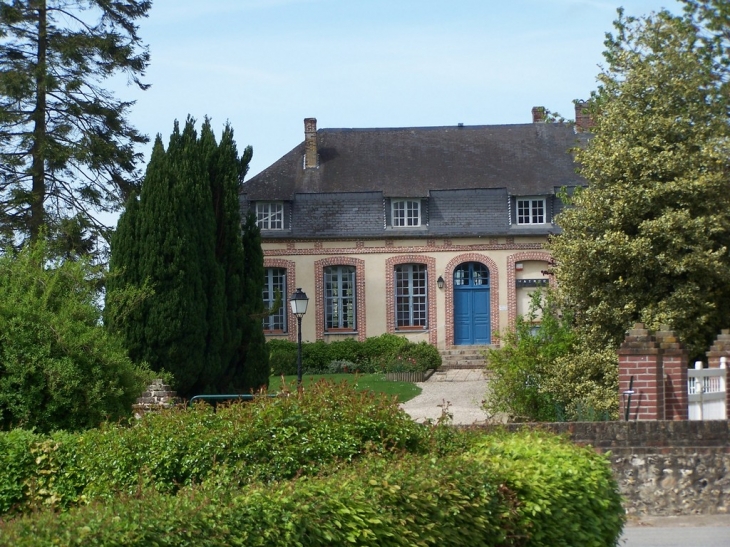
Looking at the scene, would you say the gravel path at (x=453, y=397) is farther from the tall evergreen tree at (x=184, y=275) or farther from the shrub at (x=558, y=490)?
the shrub at (x=558, y=490)

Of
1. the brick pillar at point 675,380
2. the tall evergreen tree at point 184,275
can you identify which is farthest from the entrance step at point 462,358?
the brick pillar at point 675,380

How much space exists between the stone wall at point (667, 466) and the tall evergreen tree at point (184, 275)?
9.72 m

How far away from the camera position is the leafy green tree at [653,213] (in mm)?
16688

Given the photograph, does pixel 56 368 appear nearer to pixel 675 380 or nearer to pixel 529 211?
pixel 675 380

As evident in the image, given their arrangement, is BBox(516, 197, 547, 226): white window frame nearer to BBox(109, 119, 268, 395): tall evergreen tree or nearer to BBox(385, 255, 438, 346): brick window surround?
BBox(385, 255, 438, 346): brick window surround

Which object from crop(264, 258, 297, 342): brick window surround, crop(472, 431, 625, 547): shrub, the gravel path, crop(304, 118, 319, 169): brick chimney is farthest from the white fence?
crop(304, 118, 319, 169): brick chimney

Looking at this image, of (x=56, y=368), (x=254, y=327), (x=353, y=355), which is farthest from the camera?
(x=353, y=355)

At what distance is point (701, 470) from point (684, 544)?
1.64 metres

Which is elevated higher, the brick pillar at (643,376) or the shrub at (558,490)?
the brick pillar at (643,376)

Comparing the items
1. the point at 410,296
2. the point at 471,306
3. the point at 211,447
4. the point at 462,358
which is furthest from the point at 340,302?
the point at 211,447

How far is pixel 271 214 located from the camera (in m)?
33.9

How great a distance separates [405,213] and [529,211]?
12.8 ft

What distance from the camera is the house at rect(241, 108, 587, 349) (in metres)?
33.2

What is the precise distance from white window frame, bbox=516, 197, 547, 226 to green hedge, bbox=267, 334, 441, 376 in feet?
17.6
